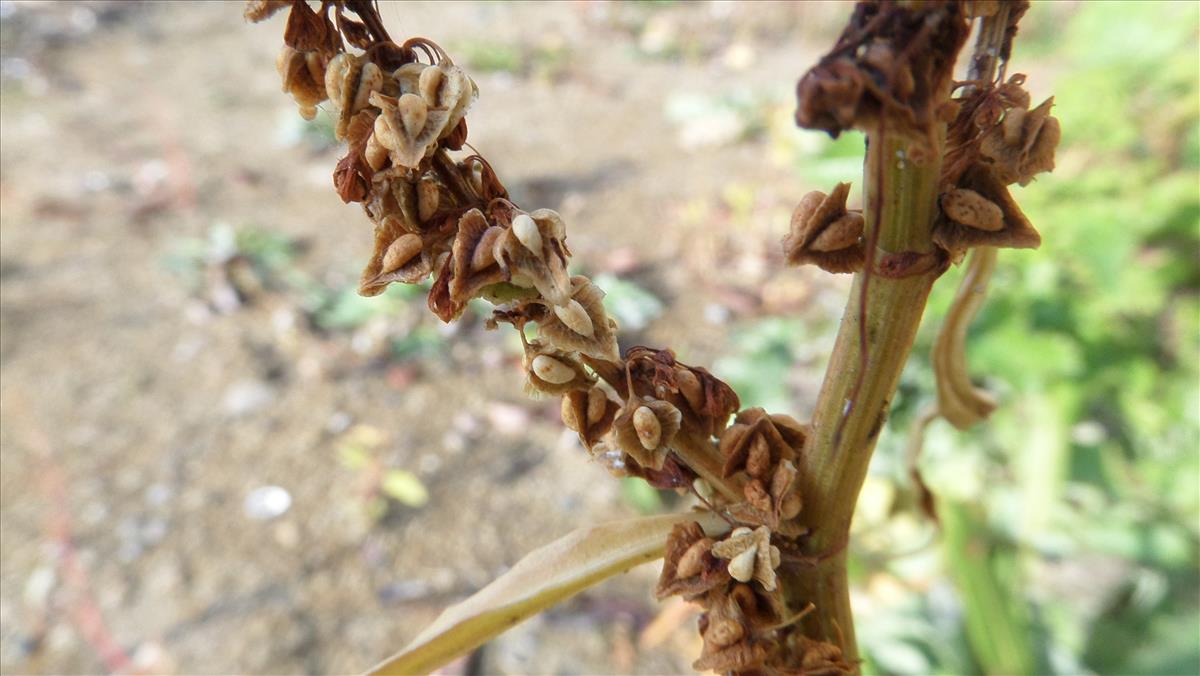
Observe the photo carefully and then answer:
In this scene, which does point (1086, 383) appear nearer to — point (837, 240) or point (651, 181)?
point (837, 240)

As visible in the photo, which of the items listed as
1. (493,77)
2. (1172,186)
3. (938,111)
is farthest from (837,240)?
(493,77)

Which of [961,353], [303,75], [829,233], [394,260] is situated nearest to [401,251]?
[394,260]

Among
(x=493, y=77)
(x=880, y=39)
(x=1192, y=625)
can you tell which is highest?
(x=880, y=39)

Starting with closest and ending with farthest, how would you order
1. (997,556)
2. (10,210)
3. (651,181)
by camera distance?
(997,556) → (10,210) → (651,181)

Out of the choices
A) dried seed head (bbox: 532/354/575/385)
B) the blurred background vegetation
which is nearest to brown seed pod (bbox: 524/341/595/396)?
dried seed head (bbox: 532/354/575/385)

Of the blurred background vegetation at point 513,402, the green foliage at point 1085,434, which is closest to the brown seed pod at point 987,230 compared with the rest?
the blurred background vegetation at point 513,402

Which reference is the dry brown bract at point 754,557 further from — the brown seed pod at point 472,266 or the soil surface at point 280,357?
the soil surface at point 280,357
